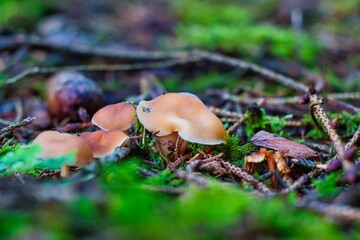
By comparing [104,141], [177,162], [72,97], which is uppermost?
[104,141]

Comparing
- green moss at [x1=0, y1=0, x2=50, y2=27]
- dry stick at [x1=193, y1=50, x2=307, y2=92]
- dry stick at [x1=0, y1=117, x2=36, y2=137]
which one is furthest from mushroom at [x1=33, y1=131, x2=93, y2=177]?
green moss at [x1=0, y1=0, x2=50, y2=27]

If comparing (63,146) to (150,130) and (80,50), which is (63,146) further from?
(80,50)

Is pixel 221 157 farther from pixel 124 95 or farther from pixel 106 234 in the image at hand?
pixel 124 95

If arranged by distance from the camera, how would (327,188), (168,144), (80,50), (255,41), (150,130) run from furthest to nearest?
(255,41)
(80,50)
(168,144)
(150,130)
(327,188)

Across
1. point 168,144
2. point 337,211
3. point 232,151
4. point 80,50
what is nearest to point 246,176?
point 232,151

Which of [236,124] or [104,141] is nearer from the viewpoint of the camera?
[104,141]

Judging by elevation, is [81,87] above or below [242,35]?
below

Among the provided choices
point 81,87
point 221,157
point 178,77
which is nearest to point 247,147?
point 221,157
